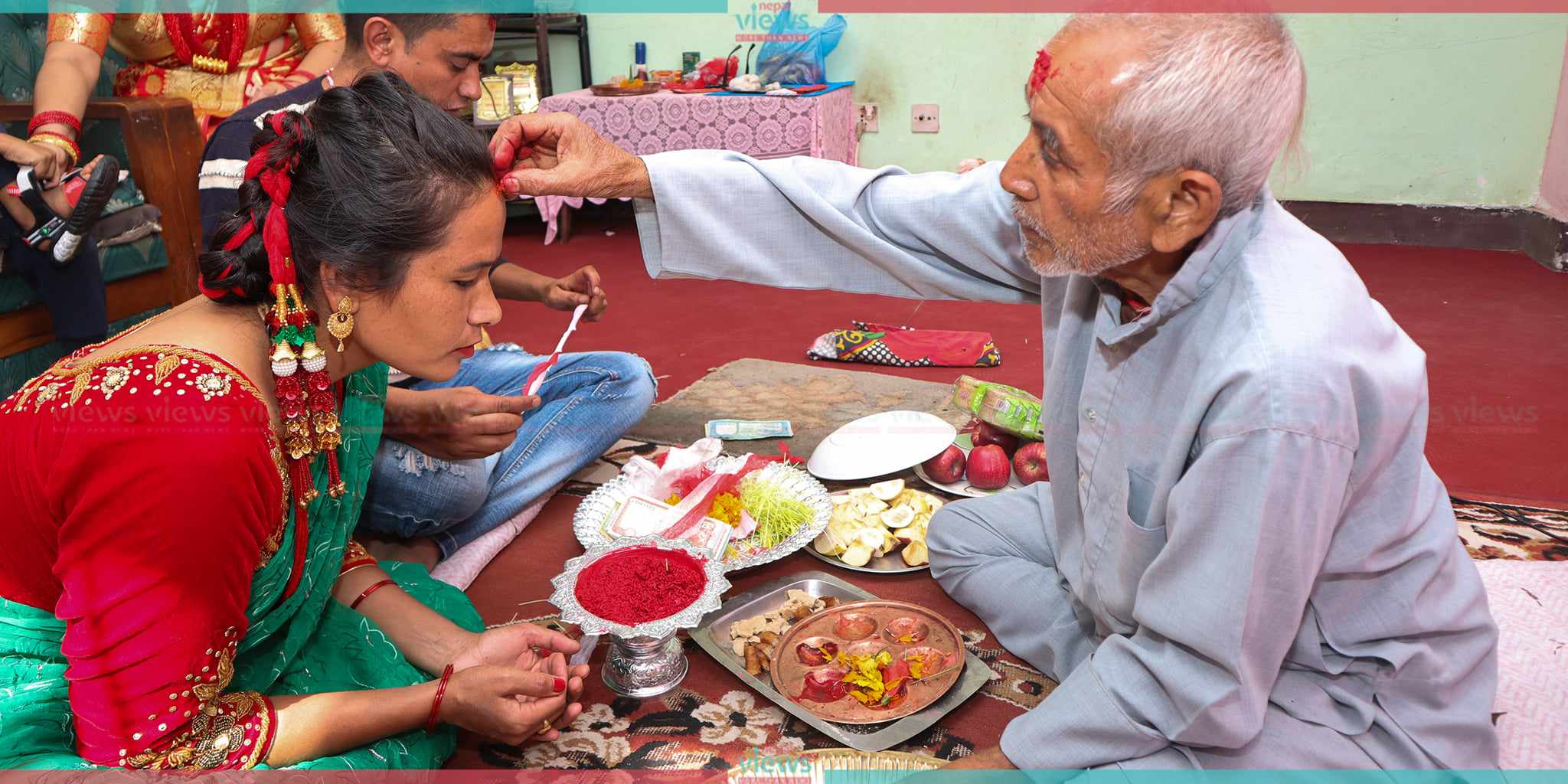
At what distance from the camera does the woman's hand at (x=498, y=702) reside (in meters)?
1.58

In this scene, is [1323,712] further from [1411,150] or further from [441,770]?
[1411,150]

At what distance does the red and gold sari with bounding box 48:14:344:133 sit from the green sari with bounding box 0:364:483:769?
78.8 inches

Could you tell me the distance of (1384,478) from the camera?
4.34 feet

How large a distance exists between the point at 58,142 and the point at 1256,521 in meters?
3.42

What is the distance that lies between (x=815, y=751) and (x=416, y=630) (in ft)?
2.48

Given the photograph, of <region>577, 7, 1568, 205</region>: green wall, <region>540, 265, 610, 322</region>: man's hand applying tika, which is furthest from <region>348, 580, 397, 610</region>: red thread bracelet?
<region>577, 7, 1568, 205</region>: green wall

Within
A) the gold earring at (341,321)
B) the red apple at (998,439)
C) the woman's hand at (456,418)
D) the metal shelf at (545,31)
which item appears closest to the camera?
the gold earring at (341,321)

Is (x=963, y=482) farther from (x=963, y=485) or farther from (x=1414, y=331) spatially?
(x=1414, y=331)

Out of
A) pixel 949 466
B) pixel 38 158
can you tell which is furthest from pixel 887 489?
pixel 38 158

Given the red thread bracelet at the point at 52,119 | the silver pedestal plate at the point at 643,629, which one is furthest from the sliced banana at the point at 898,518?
the red thread bracelet at the point at 52,119

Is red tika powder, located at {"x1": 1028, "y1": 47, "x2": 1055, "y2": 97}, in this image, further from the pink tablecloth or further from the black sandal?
the pink tablecloth

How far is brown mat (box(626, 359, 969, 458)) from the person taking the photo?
3184 millimetres

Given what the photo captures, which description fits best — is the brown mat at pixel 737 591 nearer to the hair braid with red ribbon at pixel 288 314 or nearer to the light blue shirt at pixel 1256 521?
the light blue shirt at pixel 1256 521

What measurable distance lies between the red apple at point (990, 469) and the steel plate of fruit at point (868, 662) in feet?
2.10
